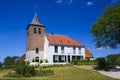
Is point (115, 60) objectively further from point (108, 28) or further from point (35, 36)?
→ point (35, 36)

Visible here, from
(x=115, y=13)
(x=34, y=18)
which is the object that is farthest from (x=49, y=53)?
(x=115, y=13)

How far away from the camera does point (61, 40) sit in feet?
186

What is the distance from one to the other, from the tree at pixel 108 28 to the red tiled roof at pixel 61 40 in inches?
623

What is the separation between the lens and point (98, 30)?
3891 cm

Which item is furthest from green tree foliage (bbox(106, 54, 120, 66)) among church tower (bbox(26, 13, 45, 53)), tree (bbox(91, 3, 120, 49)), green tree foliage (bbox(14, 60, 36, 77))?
green tree foliage (bbox(14, 60, 36, 77))

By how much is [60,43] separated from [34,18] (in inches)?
400

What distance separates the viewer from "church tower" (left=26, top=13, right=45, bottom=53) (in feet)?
171

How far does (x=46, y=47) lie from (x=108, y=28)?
69.6 ft

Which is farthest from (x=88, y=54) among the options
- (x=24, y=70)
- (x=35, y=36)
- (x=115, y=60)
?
(x=24, y=70)

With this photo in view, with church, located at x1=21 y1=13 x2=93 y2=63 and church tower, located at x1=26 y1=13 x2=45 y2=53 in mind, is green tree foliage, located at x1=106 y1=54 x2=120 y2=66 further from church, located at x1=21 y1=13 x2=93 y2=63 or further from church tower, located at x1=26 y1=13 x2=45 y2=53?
church tower, located at x1=26 y1=13 x2=45 y2=53

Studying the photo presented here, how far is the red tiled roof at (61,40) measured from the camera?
54.6 metres

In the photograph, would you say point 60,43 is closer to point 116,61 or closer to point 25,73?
point 116,61

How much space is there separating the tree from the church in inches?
614

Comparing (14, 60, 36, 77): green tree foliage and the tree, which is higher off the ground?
the tree
